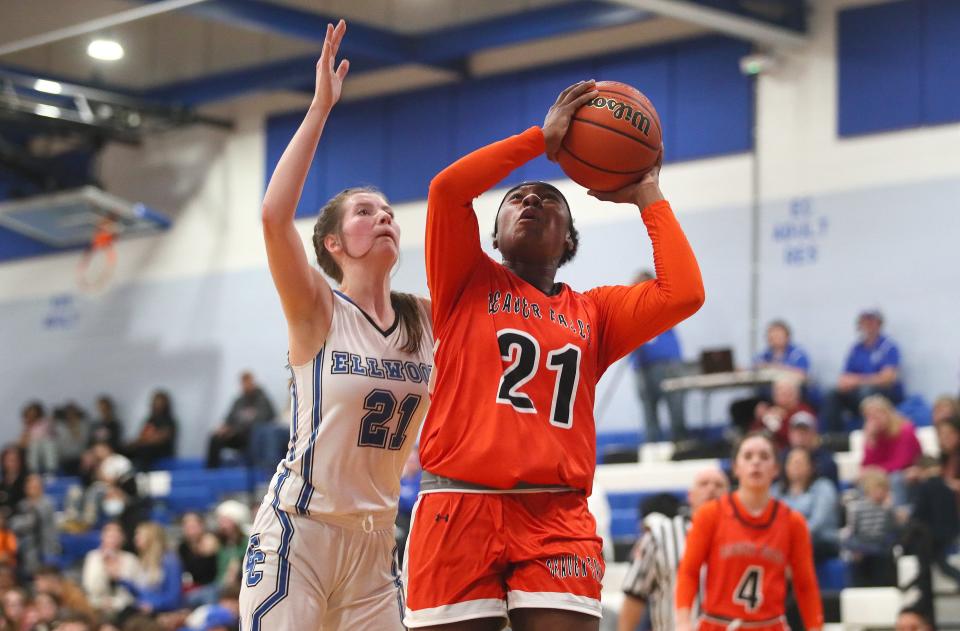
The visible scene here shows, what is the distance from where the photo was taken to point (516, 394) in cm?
403

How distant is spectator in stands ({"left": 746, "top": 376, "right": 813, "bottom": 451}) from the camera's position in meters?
12.1

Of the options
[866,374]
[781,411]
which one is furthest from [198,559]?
[866,374]

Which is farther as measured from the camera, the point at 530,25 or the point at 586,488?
the point at 530,25

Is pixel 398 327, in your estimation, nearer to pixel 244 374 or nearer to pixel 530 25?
pixel 530 25

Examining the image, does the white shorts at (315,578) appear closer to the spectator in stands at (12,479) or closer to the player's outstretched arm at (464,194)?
the player's outstretched arm at (464,194)

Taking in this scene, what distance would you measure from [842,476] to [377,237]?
8.73 meters

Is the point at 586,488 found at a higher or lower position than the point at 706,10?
lower

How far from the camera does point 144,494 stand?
17656 mm

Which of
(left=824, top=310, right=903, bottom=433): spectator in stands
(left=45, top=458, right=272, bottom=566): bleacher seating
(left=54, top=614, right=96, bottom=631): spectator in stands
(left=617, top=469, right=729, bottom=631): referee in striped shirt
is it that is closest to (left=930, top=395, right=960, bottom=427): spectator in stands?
(left=824, top=310, right=903, bottom=433): spectator in stands

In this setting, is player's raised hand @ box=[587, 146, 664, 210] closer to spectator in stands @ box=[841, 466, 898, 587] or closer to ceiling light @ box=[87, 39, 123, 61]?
spectator in stands @ box=[841, 466, 898, 587]

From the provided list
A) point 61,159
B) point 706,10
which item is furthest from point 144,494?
point 706,10

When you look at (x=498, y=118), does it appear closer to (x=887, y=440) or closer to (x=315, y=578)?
(x=887, y=440)

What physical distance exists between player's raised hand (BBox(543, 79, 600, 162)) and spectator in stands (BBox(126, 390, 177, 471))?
16.6m

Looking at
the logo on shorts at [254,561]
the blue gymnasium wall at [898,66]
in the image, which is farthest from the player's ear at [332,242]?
the blue gymnasium wall at [898,66]
